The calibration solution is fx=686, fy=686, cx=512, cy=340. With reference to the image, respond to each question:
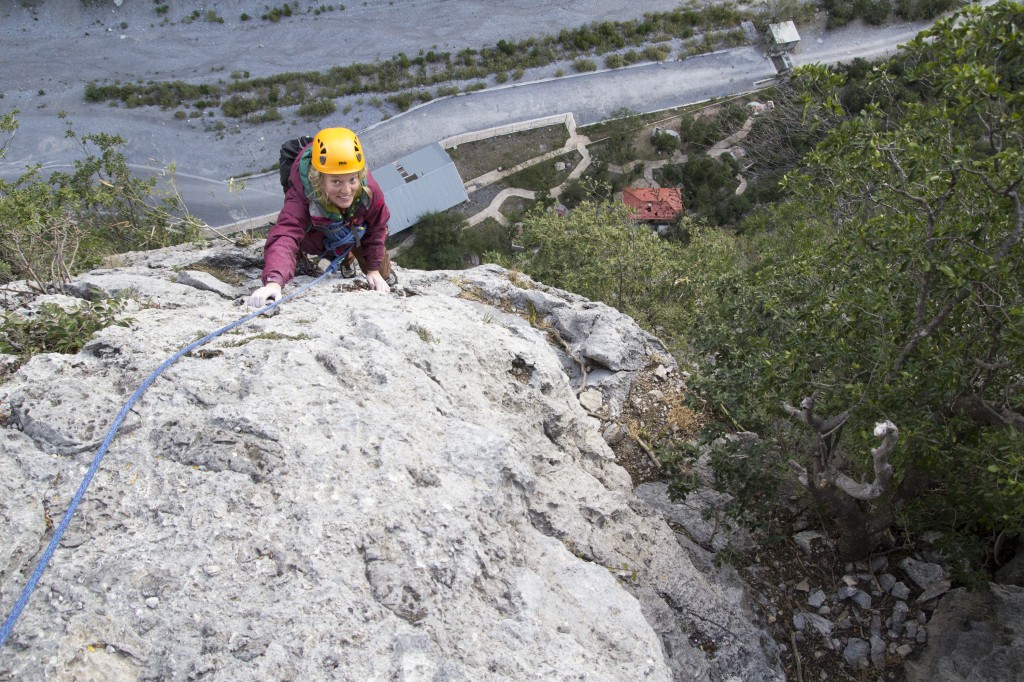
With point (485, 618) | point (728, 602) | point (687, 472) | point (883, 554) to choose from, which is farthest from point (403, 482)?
point (883, 554)

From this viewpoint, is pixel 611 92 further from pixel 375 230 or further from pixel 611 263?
pixel 375 230

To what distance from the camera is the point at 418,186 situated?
42562 mm

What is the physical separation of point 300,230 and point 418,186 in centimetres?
3556

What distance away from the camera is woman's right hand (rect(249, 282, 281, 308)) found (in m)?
7.61

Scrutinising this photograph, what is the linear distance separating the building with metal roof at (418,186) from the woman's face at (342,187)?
34.9 meters

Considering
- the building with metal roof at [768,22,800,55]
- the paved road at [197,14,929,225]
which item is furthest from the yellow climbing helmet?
the building with metal roof at [768,22,800,55]

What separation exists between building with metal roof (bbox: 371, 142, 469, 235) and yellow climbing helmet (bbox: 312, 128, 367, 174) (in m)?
35.2

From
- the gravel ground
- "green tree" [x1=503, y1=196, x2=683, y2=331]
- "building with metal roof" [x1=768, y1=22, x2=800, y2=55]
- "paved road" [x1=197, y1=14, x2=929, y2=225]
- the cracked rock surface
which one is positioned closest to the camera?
the cracked rock surface

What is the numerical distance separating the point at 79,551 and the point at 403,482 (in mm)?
2345

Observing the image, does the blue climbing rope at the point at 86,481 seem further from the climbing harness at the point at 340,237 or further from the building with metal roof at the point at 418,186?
the building with metal roof at the point at 418,186

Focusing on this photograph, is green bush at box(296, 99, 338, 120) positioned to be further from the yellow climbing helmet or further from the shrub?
the yellow climbing helmet

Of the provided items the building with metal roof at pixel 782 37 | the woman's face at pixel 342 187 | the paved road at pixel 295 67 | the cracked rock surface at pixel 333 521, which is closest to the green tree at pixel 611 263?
the cracked rock surface at pixel 333 521

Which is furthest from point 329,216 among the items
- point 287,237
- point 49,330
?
point 49,330

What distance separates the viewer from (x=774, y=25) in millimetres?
52219
